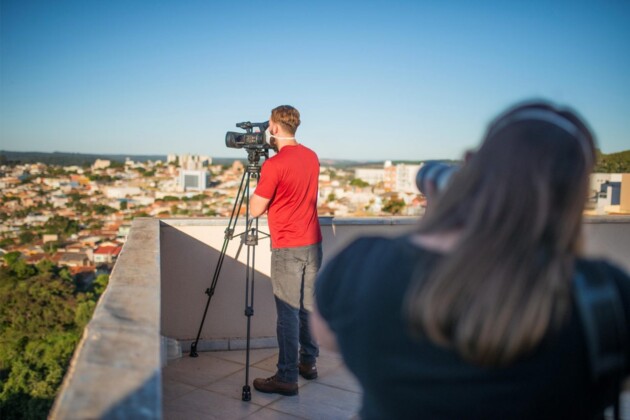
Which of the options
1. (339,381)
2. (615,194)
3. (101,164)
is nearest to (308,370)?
(339,381)

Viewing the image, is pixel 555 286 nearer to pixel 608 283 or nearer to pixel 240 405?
pixel 608 283

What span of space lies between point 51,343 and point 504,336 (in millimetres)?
27660

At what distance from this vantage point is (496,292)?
767 millimetres

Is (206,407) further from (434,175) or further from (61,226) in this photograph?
(61,226)

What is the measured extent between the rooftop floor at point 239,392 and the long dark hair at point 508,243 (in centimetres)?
213

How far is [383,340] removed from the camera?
875 mm

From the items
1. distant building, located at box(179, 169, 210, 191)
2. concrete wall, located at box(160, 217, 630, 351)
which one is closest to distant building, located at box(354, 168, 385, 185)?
distant building, located at box(179, 169, 210, 191)

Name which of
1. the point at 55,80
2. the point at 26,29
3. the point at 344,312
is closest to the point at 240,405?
the point at 344,312

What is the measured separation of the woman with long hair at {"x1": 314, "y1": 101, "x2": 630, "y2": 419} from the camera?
0.78 metres

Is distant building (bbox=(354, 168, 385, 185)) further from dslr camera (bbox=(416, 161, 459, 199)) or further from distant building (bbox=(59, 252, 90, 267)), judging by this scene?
dslr camera (bbox=(416, 161, 459, 199))

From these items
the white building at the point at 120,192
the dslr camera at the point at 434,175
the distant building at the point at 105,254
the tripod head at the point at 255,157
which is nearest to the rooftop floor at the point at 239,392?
the tripod head at the point at 255,157

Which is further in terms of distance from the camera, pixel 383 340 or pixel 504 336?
pixel 383 340

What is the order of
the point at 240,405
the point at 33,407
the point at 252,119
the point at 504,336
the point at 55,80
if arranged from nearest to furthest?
the point at 504,336 → the point at 240,405 → the point at 252,119 → the point at 33,407 → the point at 55,80

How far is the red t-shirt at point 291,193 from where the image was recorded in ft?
9.94
